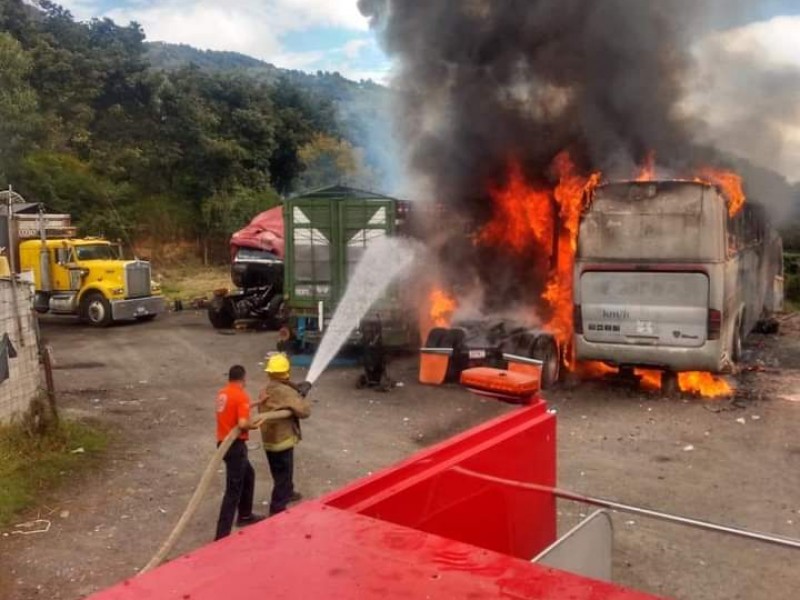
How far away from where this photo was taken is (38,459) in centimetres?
815

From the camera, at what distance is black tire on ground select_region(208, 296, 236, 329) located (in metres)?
18.8

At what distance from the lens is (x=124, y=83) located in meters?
34.0

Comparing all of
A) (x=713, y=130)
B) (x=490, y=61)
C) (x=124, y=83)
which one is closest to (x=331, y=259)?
(x=490, y=61)

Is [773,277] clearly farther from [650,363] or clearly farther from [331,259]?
[331,259]

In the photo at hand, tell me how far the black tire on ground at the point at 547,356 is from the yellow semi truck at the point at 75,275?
40.1 feet

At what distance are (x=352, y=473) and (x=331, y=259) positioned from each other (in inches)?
→ 266

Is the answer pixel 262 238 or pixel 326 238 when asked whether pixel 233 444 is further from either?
pixel 262 238

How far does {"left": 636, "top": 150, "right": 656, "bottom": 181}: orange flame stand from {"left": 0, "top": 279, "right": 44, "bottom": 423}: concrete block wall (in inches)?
354

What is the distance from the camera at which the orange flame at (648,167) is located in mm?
12532

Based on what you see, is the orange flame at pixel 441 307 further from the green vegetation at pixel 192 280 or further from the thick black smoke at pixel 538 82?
the green vegetation at pixel 192 280

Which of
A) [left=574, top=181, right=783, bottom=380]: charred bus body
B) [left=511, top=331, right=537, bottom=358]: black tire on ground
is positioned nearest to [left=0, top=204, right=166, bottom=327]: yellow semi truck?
[left=511, top=331, right=537, bottom=358]: black tire on ground

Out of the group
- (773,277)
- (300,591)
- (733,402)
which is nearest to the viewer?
(300,591)

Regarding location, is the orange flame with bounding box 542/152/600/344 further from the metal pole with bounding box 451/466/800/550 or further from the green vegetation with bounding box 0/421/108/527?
the metal pole with bounding box 451/466/800/550

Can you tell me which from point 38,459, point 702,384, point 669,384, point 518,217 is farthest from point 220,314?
point 702,384
